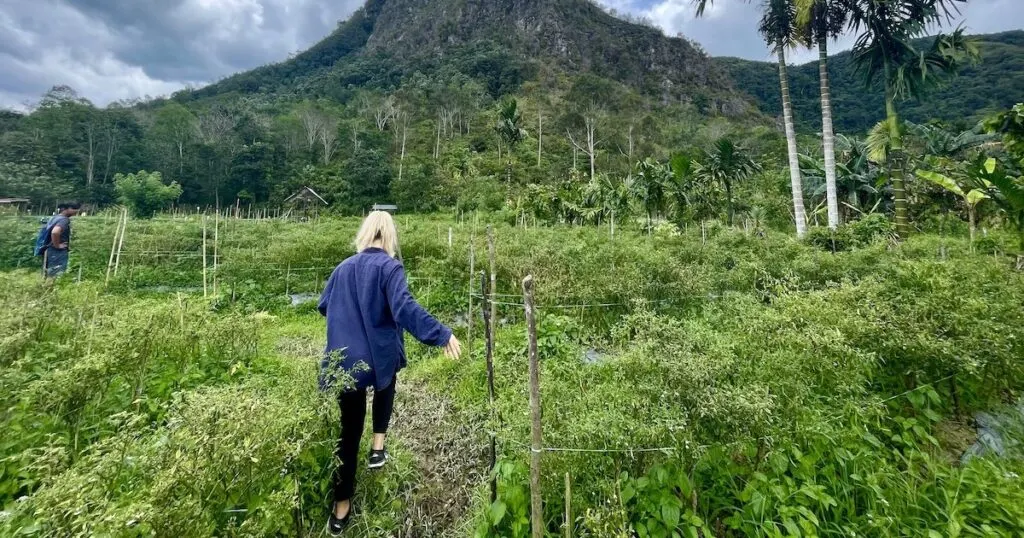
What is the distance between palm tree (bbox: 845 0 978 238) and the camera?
33.5 feet

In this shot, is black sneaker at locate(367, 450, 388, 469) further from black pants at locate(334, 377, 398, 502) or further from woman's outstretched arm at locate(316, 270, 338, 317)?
woman's outstretched arm at locate(316, 270, 338, 317)

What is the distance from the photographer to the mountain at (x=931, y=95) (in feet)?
104

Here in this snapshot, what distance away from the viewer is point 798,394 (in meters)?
2.15

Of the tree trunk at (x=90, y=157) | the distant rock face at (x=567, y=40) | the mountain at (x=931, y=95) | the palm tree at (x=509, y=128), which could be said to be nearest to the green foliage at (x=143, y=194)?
the tree trunk at (x=90, y=157)

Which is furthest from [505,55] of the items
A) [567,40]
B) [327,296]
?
[327,296]

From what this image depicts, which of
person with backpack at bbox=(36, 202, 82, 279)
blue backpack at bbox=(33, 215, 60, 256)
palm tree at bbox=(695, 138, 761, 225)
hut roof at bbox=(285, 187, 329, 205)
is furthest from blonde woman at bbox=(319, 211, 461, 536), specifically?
hut roof at bbox=(285, 187, 329, 205)

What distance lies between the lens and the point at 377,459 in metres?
2.39

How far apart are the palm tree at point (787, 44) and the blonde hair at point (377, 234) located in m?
12.3

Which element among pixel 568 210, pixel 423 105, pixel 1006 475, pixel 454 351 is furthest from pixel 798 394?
pixel 423 105

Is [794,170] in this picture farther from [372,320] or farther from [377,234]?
[372,320]

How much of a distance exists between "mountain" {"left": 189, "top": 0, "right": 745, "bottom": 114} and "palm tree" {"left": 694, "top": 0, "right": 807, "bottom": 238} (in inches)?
1864

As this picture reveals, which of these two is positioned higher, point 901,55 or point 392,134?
point 392,134

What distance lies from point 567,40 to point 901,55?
71094 mm

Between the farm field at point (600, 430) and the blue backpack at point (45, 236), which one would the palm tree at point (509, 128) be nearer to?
the blue backpack at point (45, 236)
